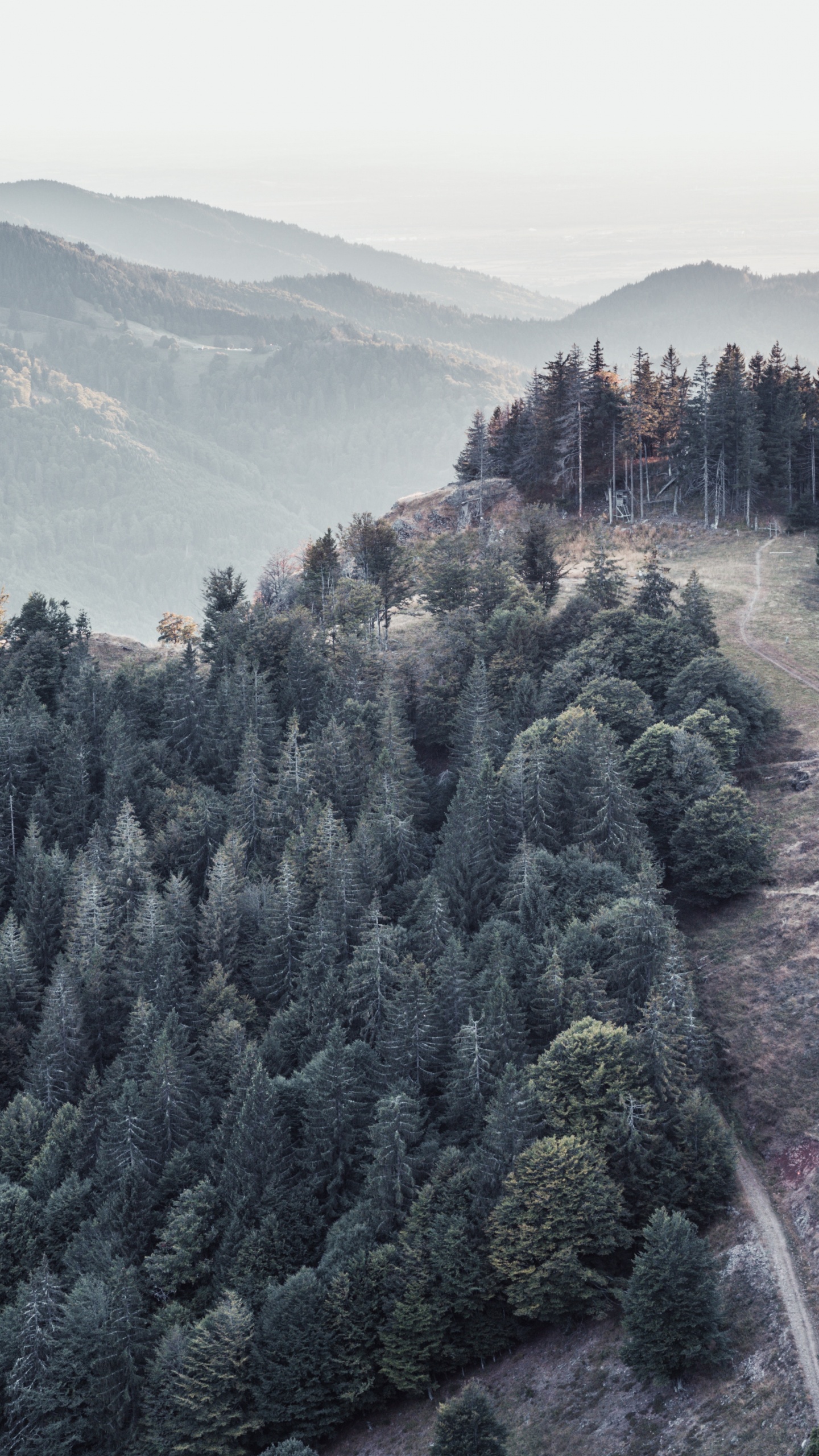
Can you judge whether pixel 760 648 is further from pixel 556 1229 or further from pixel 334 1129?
pixel 556 1229

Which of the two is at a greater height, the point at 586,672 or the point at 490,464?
the point at 490,464

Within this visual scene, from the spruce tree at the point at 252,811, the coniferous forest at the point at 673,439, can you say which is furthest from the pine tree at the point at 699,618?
the coniferous forest at the point at 673,439

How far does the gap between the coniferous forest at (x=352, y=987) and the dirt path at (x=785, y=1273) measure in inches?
51.7

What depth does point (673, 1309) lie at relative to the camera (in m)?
35.5

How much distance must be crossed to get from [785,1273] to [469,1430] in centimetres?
1243

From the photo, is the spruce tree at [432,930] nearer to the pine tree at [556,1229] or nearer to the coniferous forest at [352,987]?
the coniferous forest at [352,987]

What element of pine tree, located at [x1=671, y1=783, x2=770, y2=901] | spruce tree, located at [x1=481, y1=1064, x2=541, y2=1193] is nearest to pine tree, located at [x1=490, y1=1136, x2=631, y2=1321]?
spruce tree, located at [x1=481, y1=1064, x2=541, y2=1193]

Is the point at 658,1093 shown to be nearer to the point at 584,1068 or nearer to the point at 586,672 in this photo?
the point at 584,1068

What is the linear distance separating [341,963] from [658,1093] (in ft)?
81.6

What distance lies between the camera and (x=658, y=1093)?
44031 mm

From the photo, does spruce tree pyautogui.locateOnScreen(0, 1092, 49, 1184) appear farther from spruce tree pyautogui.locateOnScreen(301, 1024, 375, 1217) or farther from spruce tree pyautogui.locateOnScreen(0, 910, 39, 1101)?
spruce tree pyautogui.locateOnScreen(301, 1024, 375, 1217)

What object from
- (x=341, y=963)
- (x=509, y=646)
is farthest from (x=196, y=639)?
(x=341, y=963)

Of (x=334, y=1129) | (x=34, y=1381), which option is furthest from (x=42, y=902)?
(x=34, y=1381)

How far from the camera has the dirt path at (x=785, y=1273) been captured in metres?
34.2
